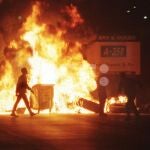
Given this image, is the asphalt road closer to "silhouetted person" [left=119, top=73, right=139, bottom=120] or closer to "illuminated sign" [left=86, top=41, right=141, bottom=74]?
"silhouetted person" [left=119, top=73, right=139, bottom=120]

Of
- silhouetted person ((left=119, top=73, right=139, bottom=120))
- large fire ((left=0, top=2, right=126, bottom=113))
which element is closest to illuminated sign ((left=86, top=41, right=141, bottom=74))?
large fire ((left=0, top=2, right=126, bottom=113))

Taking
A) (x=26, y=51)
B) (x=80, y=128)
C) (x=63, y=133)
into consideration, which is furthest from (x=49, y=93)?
(x=63, y=133)

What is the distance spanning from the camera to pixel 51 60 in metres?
32.9

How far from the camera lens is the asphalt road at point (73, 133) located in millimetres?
15883

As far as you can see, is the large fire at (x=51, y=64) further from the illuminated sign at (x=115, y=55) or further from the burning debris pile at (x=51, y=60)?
the illuminated sign at (x=115, y=55)

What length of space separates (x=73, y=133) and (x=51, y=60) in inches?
551

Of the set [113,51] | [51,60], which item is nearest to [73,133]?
[51,60]

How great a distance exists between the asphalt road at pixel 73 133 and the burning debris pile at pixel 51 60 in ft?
17.8

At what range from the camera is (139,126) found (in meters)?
22.6

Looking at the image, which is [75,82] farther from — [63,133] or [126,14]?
[63,133]

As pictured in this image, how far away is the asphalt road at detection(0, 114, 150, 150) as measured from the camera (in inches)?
625

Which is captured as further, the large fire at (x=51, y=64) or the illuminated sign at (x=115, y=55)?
the illuminated sign at (x=115, y=55)

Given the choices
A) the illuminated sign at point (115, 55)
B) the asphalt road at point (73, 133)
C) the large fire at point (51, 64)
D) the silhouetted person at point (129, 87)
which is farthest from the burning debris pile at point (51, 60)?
the asphalt road at point (73, 133)

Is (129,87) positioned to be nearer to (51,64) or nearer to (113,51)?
(51,64)
